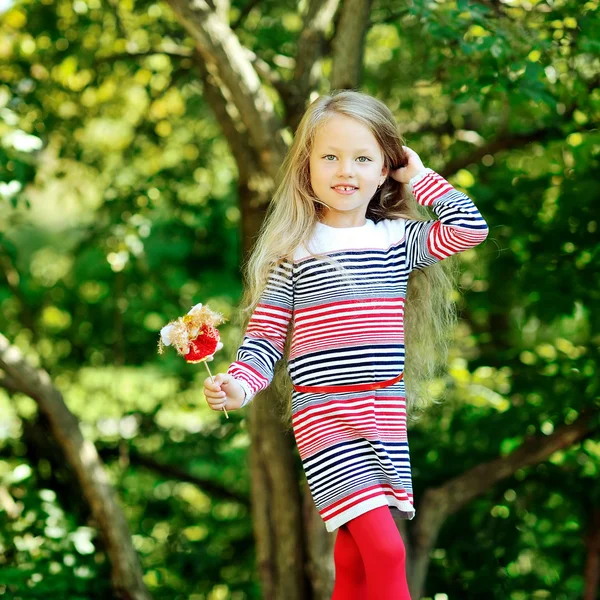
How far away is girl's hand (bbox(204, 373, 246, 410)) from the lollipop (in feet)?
0.07

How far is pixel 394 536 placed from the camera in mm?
2156

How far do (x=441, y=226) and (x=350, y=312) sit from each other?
324 mm

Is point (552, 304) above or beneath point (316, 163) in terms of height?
beneath

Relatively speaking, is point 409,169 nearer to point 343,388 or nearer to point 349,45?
point 343,388

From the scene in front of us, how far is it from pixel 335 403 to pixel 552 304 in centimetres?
164

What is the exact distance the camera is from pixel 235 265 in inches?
193

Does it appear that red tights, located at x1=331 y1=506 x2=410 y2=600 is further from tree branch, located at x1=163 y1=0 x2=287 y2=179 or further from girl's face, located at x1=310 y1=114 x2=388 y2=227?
tree branch, located at x1=163 y1=0 x2=287 y2=179

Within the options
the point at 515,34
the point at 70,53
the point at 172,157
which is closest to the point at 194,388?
the point at 172,157

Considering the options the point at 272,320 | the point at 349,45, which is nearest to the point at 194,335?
the point at 272,320

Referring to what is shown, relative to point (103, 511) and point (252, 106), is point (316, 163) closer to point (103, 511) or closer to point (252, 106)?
point (252, 106)

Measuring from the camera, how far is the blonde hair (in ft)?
7.76

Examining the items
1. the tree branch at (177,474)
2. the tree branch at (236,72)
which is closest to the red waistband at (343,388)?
the tree branch at (236,72)

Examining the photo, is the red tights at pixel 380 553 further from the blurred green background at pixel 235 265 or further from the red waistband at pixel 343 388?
the blurred green background at pixel 235 265

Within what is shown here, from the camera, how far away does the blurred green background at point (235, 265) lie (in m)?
3.54
